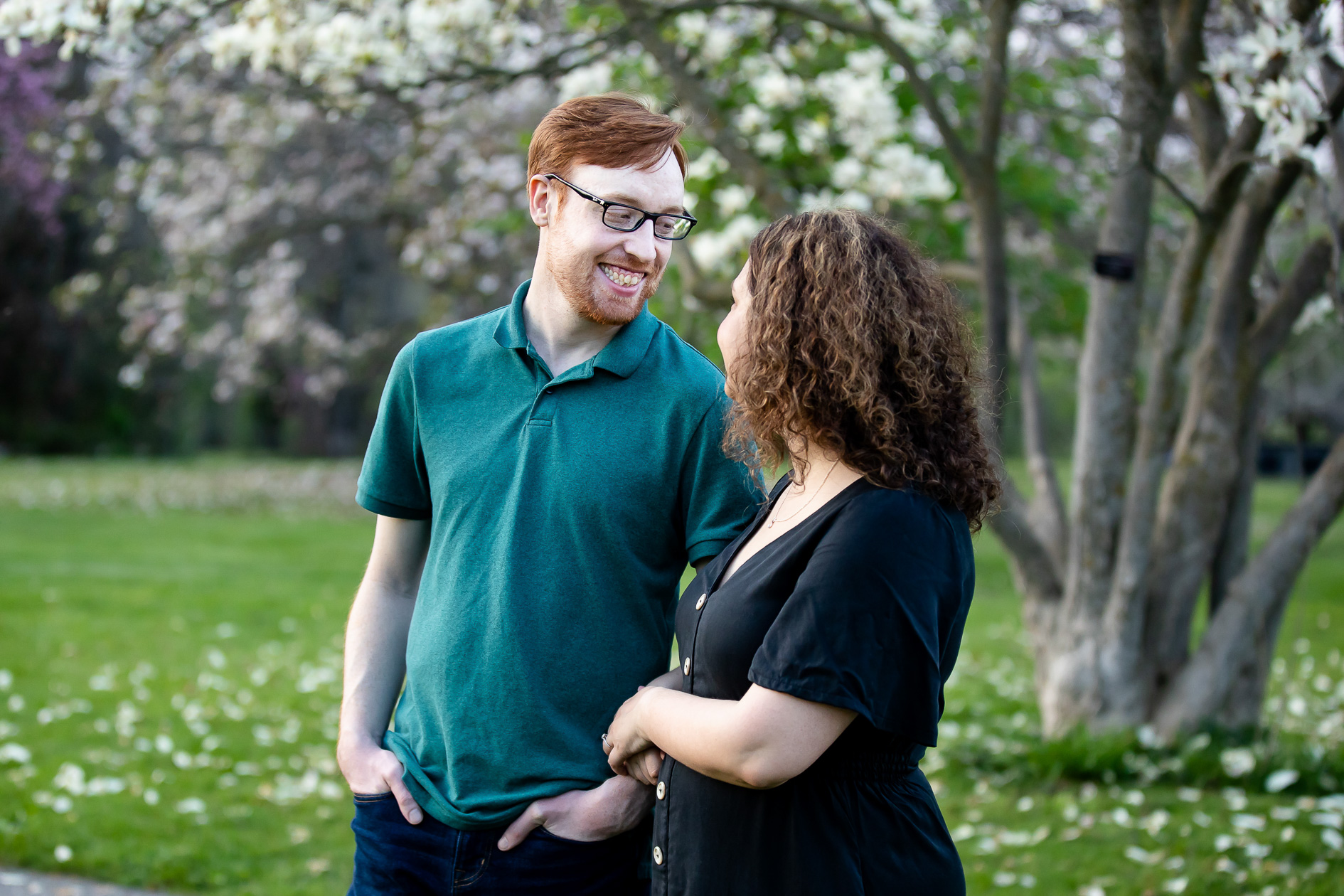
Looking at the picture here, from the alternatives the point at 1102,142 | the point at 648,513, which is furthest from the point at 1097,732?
the point at 1102,142

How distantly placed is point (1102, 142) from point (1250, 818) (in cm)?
581

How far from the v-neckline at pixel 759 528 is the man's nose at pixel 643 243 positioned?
16.7 inches

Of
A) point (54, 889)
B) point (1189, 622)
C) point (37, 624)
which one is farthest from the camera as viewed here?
point (37, 624)

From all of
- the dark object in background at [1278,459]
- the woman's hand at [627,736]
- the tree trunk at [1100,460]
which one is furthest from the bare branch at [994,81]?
the dark object in background at [1278,459]

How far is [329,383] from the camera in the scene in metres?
16.0

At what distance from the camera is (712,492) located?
79.3 inches

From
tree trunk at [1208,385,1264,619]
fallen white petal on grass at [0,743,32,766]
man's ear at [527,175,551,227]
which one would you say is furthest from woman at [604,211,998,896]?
fallen white petal on grass at [0,743,32,766]

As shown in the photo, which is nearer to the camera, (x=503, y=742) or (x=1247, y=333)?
(x=503, y=742)

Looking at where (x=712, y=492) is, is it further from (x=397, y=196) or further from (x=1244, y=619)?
(x=397, y=196)

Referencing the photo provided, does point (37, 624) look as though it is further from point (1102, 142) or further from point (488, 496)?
point (1102, 142)

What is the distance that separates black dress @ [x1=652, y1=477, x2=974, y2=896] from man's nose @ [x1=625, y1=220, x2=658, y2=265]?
19.6 inches

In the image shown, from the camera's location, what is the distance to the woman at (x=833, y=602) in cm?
161

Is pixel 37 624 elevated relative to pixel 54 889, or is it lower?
lower

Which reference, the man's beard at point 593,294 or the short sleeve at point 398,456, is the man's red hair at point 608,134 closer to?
the man's beard at point 593,294
